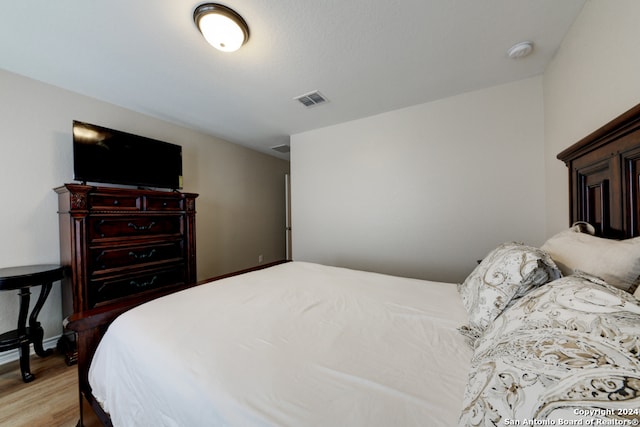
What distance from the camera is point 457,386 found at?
2.24 feet

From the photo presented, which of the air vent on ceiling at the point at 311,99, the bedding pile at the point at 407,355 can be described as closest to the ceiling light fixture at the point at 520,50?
the bedding pile at the point at 407,355

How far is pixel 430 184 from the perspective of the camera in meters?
2.50

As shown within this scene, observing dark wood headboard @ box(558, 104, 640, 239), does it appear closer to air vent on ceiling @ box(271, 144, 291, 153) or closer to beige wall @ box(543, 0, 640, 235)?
beige wall @ box(543, 0, 640, 235)

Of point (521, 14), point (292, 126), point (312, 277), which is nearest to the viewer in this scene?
point (521, 14)

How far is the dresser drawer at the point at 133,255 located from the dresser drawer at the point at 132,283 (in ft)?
0.35

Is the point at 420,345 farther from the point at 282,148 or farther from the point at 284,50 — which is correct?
the point at 282,148

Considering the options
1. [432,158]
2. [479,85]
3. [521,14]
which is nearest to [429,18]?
[521,14]

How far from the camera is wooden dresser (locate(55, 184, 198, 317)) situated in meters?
1.93

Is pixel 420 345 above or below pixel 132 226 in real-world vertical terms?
below

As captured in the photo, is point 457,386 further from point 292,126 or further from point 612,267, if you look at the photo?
point 292,126

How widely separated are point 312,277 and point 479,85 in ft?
7.84

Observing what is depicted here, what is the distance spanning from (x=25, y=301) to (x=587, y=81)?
414cm

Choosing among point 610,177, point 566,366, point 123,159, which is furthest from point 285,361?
point 123,159

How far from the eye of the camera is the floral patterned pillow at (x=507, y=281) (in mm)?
855
